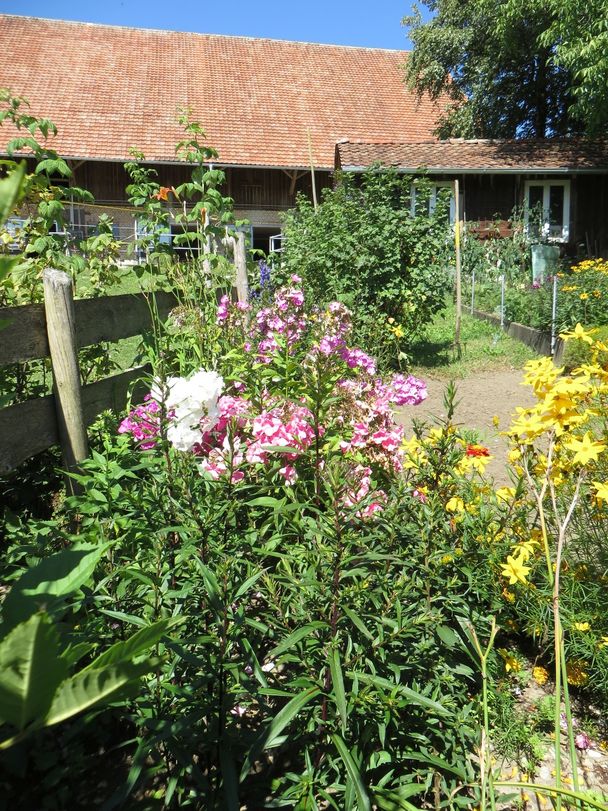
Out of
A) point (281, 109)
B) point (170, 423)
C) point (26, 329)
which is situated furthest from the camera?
point (281, 109)

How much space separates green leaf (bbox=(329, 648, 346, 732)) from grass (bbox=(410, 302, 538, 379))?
677cm

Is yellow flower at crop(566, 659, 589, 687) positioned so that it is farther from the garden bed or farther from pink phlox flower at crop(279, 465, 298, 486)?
the garden bed

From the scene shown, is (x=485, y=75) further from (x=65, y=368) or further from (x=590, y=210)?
(x=65, y=368)

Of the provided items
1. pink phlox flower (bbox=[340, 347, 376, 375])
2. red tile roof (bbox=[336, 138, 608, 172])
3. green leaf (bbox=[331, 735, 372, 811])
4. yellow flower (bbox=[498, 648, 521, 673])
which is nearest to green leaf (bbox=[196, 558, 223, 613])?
green leaf (bbox=[331, 735, 372, 811])

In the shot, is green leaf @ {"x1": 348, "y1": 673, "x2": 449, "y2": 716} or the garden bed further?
the garden bed

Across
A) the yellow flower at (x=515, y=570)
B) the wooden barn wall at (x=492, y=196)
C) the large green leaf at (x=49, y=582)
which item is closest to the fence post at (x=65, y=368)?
the yellow flower at (x=515, y=570)

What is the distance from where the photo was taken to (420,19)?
67.9 feet

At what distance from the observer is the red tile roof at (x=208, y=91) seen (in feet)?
66.9

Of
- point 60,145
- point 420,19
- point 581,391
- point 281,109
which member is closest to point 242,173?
Result: point 281,109

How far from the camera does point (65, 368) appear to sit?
2904 millimetres

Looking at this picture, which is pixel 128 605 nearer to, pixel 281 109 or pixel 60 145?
pixel 60 145

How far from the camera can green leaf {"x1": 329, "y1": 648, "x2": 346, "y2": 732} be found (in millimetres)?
1225

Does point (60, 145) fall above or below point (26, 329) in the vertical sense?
above

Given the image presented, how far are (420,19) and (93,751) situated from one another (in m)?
23.4
